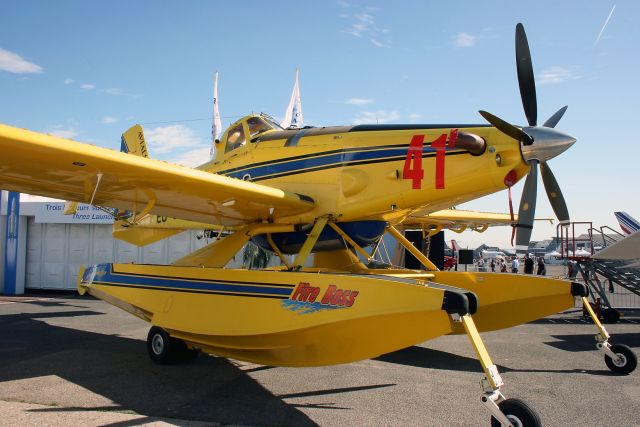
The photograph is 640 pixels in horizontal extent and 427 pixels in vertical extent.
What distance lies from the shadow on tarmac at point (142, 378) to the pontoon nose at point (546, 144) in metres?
3.42

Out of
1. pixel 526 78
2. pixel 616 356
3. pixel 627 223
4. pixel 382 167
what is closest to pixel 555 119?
pixel 526 78

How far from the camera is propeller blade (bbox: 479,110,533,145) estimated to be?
203 inches

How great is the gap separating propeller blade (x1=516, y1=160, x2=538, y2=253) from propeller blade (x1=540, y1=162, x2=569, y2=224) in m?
0.53

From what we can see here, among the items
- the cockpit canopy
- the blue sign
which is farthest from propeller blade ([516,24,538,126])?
the blue sign

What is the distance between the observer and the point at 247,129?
7949 millimetres

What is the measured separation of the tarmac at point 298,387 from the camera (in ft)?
14.8

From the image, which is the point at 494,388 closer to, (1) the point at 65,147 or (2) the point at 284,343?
(2) the point at 284,343

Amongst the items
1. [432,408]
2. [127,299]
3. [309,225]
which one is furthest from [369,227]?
[127,299]

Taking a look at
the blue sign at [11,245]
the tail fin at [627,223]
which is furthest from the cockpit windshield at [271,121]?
the tail fin at [627,223]

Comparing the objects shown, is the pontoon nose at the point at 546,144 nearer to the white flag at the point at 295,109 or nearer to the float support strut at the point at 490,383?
the float support strut at the point at 490,383

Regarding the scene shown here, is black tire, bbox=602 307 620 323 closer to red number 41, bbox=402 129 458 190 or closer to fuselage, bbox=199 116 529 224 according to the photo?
fuselage, bbox=199 116 529 224

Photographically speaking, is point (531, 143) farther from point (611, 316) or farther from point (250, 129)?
point (611, 316)

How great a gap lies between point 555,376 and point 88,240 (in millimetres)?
16722

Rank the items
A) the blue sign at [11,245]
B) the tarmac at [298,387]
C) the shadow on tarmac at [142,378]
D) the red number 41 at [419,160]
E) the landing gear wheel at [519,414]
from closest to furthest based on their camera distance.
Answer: the landing gear wheel at [519,414] < the tarmac at [298,387] < the shadow on tarmac at [142,378] < the red number 41 at [419,160] < the blue sign at [11,245]
